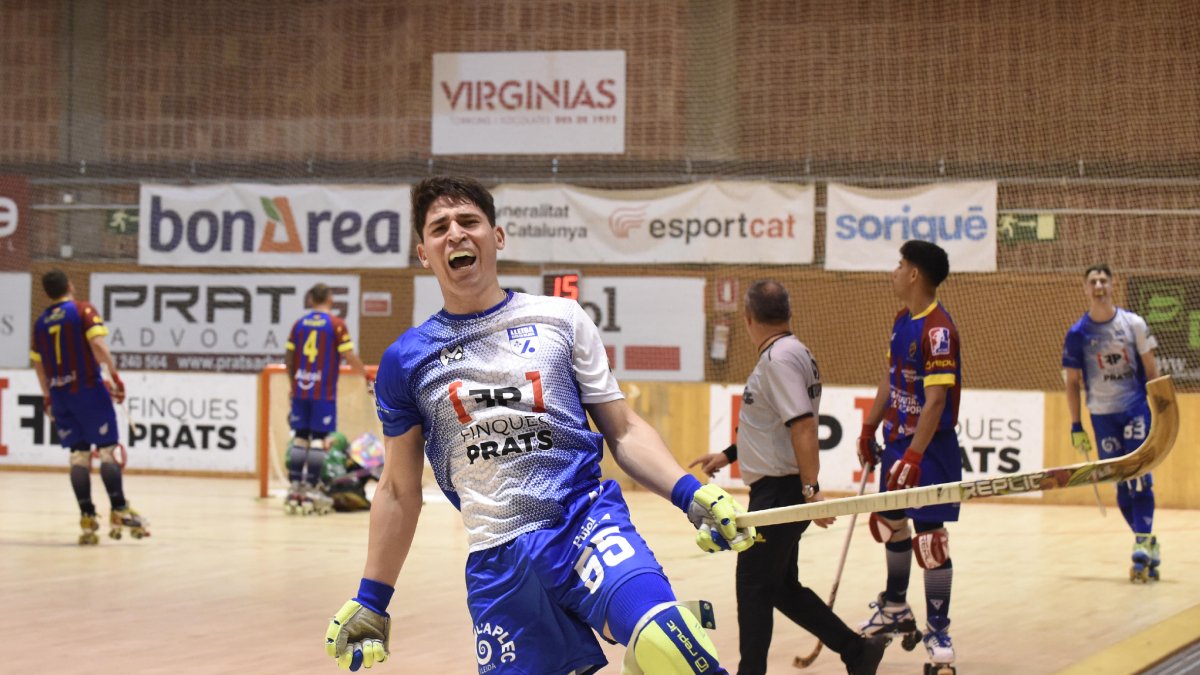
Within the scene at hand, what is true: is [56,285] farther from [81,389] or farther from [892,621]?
[892,621]

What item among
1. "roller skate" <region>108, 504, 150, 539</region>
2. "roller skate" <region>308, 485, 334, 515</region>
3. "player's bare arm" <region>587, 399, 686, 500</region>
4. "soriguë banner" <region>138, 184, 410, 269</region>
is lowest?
"roller skate" <region>308, 485, 334, 515</region>

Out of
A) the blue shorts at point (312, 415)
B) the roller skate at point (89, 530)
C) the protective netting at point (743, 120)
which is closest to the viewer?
the roller skate at point (89, 530)

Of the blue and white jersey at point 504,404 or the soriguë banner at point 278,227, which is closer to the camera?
the blue and white jersey at point 504,404

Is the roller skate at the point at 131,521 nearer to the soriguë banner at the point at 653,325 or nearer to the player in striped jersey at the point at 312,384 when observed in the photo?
the player in striped jersey at the point at 312,384

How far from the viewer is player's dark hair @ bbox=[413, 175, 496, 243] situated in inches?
152

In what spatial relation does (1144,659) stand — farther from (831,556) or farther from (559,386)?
(831,556)

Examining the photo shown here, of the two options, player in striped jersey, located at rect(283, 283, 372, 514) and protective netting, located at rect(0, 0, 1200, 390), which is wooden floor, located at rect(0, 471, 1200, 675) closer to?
player in striped jersey, located at rect(283, 283, 372, 514)

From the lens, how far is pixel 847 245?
63.0 ft

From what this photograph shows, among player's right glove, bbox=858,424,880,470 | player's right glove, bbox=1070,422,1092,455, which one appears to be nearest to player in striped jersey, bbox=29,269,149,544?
player's right glove, bbox=858,424,880,470

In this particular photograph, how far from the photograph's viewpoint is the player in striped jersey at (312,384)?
13.6m

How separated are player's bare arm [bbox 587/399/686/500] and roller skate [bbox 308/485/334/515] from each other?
10.3m

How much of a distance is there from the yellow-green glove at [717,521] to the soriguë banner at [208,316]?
55.8 ft

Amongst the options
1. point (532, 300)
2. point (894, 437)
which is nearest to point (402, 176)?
point (894, 437)

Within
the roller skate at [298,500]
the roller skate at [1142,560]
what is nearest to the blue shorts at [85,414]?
the roller skate at [298,500]
